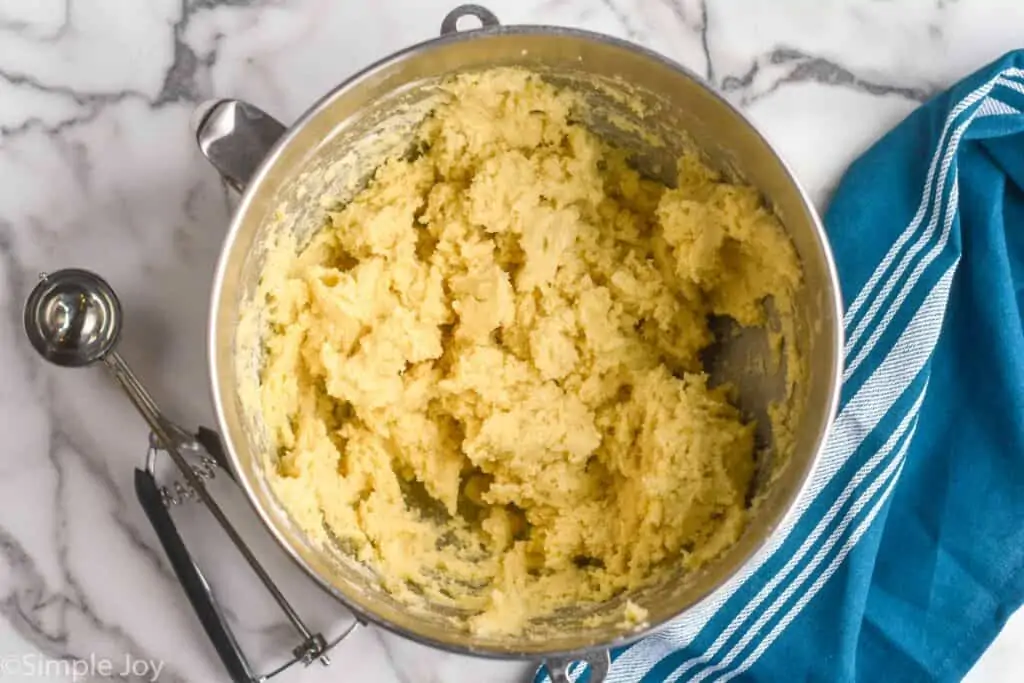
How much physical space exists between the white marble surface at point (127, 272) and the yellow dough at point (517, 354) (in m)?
0.17

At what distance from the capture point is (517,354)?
3.72 ft

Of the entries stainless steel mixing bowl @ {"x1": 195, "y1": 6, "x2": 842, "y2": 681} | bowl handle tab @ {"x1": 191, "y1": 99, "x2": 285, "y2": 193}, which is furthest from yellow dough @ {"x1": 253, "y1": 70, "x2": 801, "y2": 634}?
bowl handle tab @ {"x1": 191, "y1": 99, "x2": 285, "y2": 193}

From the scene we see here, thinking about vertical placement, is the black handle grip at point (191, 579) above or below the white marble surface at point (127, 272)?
below

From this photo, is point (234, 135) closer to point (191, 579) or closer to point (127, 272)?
point (127, 272)

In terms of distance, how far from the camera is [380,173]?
3.72 ft

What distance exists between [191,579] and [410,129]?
22.7 inches

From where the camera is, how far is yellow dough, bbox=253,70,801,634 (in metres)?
1.09

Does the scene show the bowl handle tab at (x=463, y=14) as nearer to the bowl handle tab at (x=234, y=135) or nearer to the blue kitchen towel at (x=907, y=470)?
the bowl handle tab at (x=234, y=135)

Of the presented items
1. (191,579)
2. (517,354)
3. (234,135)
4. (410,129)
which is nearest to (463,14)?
(410,129)

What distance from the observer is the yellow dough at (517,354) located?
1.09 meters

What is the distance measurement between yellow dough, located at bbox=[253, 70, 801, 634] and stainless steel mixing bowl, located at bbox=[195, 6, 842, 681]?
1.2 inches

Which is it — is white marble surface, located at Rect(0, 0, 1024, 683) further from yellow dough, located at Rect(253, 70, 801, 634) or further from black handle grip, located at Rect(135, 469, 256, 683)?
yellow dough, located at Rect(253, 70, 801, 634)

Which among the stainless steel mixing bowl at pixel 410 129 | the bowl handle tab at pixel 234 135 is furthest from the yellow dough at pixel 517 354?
the bowl handle tab at pixel 234 135

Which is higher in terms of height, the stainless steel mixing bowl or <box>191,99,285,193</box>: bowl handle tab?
<box>191,99,285,193</box>: bowl handle tab
